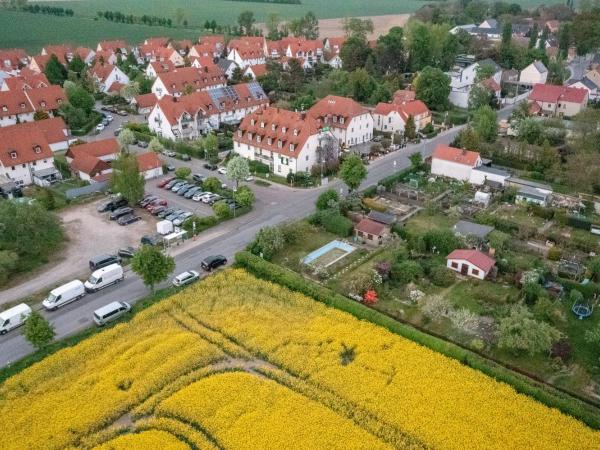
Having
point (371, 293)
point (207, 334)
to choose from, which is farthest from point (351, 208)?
point (207, 334)

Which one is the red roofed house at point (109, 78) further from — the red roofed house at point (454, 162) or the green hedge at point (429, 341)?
the green hedge at point (429, 341)

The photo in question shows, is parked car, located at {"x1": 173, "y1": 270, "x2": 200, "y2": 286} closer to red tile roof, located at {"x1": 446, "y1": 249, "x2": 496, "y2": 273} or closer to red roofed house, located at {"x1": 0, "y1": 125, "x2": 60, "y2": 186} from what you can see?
red tile roof, located at {"x1": 446, "y1": 249, "x2": 496, "y2": 273}

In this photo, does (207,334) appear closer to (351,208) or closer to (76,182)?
(351,208)

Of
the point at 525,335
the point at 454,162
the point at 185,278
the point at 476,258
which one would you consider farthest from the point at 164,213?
the point at 525,335

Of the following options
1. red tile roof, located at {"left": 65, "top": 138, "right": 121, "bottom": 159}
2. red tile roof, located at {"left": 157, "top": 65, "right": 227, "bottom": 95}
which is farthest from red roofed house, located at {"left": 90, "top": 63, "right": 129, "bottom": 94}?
red tile roof, located at {"left": 65, "top": 138, "right": 121, "bottom": 159}

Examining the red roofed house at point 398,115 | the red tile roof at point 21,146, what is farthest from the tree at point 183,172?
the red roofed house at point 398,115
